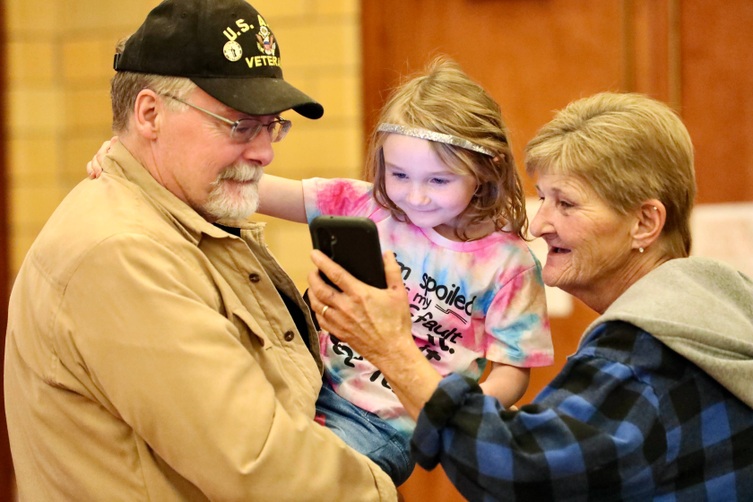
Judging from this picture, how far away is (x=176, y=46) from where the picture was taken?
1616 millimetres

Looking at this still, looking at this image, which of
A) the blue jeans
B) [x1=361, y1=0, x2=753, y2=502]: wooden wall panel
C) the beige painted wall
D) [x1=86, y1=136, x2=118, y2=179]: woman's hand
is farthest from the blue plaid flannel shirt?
the beige painted wall

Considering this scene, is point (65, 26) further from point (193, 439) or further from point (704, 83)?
point (193, 439)

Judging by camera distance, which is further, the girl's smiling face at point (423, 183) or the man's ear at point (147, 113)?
the girl's smiling face at point (423, 183)

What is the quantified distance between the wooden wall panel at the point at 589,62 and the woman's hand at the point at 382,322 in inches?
69.2

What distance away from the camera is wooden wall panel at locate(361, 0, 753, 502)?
3268 millimetres

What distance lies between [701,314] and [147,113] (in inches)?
37.7

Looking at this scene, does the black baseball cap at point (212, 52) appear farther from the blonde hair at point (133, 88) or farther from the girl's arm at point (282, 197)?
the girl's arm at point (282, 197)

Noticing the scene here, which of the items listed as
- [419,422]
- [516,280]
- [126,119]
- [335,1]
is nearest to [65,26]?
[335,1]

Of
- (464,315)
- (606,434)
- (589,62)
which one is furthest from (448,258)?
(589,62)

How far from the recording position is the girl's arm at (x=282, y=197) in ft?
6.93

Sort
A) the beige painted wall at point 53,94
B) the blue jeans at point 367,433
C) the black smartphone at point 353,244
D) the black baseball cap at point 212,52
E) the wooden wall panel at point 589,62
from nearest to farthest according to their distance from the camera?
1. the black smartphone at point 353,244
2. the black baseball cap at point 212,52
3. the blue jeans at point 367,433
4. the wooden wall panel at point 589,62
5. the beige painted wall at point 53,94

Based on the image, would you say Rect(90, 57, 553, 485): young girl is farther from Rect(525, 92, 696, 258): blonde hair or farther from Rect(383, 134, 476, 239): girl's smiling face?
Rect(525, 92, 696, 258): blonde hair

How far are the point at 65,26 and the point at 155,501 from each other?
98.1 inches

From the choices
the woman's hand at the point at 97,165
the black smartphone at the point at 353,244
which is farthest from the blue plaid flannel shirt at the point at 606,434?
the woman's hand at the point at 97,165
